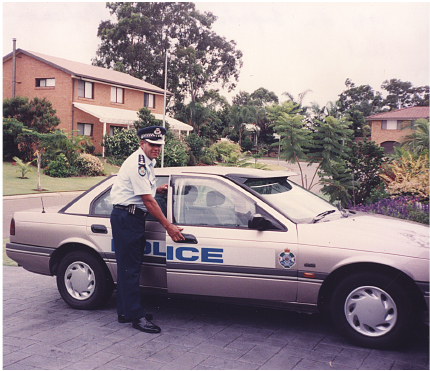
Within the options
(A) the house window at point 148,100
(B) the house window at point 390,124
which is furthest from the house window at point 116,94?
(B) the house window at point 390,124

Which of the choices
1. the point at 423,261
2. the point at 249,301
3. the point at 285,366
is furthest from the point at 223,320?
the point at 423,261

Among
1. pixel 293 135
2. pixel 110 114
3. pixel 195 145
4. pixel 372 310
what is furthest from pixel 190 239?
pixel 195 145

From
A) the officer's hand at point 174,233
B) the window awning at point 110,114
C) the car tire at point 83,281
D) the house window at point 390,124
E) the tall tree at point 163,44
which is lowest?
the car tire at point 83,281

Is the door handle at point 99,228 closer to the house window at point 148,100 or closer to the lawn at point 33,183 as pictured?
the lawn at point 33,183

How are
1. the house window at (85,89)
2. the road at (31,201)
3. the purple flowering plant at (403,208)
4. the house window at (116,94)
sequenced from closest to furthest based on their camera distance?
the purple flowering plant at (403,208), the road at (31,201), the house window at (85,89), the house window at (116,94)

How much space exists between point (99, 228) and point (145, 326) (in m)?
1.15

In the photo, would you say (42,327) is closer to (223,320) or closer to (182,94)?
(223,320)

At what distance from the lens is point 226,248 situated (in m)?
4.41

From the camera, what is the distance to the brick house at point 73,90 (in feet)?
110

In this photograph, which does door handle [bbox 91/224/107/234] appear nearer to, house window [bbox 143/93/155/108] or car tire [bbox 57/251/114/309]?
car tire [bbox 57/251/114/309]

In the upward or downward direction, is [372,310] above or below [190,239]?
below

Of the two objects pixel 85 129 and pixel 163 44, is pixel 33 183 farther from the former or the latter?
pixel 163 44

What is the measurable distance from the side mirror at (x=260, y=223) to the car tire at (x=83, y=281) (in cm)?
174

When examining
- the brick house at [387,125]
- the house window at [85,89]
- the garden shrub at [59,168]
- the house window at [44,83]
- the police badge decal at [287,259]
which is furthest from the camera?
the brick house at [387,125]
